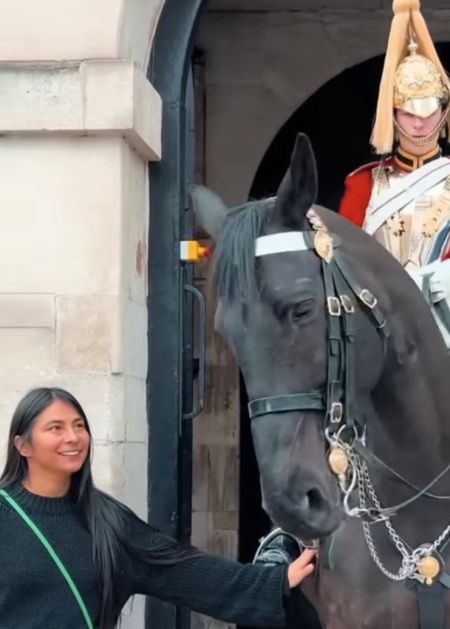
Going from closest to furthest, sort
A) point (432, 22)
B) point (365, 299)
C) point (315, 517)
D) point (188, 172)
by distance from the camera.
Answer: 1. point (315, 517)
2. point (365, 299)
3. point (188, 172)
4. point (432, 22)

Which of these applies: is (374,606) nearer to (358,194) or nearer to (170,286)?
(358,194)

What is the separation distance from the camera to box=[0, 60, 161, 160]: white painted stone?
377 centimetres

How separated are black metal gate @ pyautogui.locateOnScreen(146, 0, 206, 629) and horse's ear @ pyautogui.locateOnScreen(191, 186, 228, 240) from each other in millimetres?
1083

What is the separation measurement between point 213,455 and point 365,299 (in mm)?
3379

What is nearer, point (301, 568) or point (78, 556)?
point (78, 556)

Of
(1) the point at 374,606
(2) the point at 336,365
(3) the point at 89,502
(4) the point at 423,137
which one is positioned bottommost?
(1) the point at 374,606

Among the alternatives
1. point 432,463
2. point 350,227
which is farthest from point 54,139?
point 432,463

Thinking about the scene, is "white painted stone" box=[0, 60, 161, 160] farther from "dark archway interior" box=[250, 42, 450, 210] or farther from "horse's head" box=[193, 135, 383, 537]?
"dark archway interior" box=[250, 42, 450, 210]

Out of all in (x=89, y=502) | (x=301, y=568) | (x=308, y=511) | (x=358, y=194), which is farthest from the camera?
(x=358, y=194)

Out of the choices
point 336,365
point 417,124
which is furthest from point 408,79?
point 336,365

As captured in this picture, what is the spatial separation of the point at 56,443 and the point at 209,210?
590 mm

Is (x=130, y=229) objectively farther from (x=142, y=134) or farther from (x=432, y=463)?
(x=432, y=463)

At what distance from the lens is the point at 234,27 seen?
6047 mm

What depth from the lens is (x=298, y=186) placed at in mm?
2662
